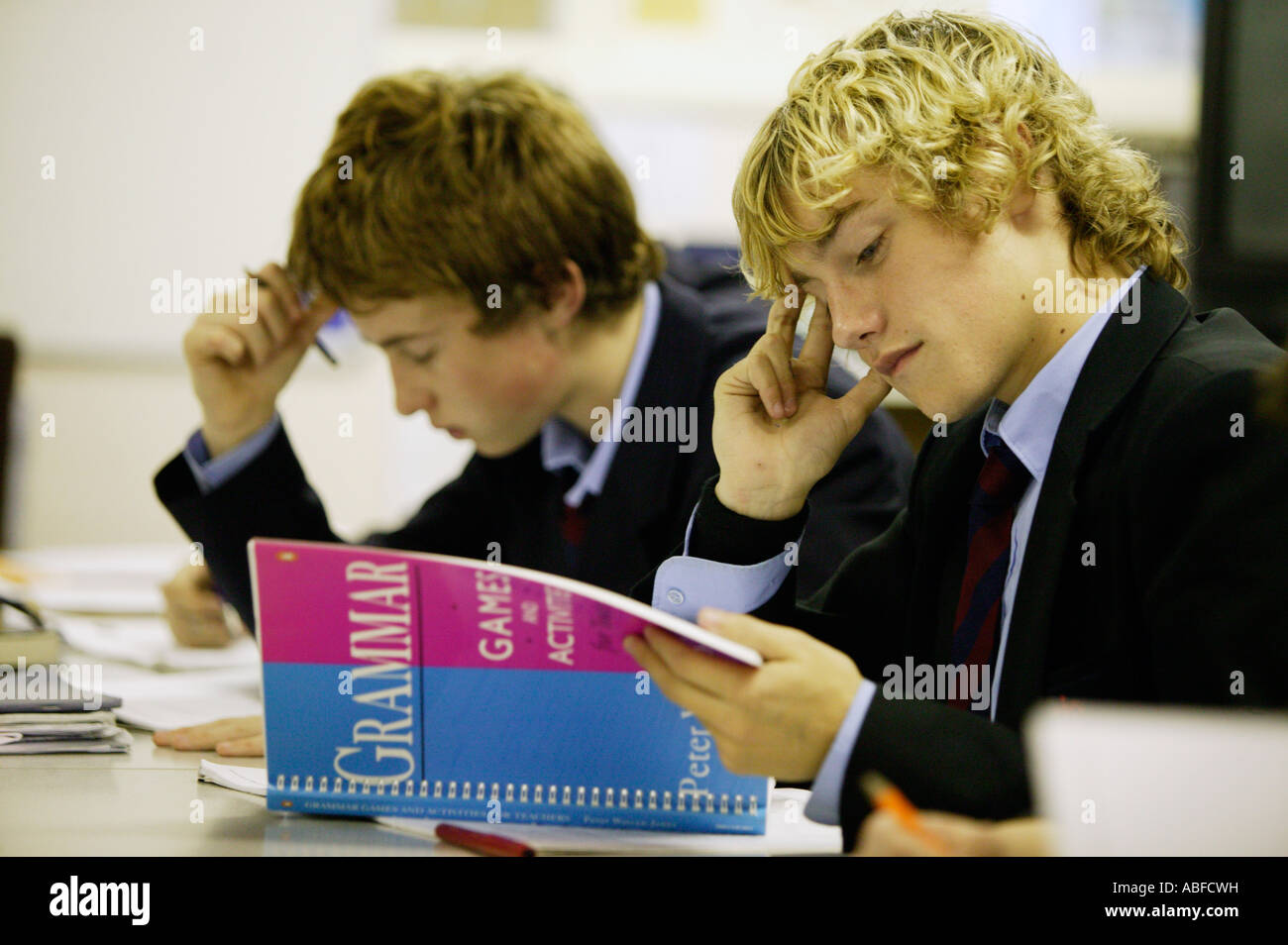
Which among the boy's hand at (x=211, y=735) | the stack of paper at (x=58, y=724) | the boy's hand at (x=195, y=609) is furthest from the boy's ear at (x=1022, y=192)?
the boy's hand at (x=195, y=609)

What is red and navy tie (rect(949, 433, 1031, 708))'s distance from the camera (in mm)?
1001

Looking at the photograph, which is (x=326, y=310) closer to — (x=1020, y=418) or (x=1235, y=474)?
(x=1020, y=418)

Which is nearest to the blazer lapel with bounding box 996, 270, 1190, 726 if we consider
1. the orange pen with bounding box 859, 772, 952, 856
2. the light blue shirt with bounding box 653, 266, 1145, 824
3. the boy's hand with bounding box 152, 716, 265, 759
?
the light blue shirt with bounding box 653, 266, 1145, 824

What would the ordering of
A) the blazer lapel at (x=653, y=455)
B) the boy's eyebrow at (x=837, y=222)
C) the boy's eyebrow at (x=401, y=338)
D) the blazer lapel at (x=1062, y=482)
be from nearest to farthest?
the blazer lapel at (x=1062, y=482) < the boy's eyebrow at (x=837, y=222) < the blazer lapel at (x=653, y=455) < the boy's eyebrow at (x=401, y=338)

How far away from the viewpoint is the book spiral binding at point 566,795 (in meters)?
0.85

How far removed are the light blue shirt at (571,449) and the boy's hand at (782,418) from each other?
13.2 inches

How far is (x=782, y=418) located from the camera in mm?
1147

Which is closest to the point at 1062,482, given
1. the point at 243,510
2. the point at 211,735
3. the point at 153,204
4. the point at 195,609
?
the point at 211,735

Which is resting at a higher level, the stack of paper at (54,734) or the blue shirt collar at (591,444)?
the blue shirt collar at (591,444)

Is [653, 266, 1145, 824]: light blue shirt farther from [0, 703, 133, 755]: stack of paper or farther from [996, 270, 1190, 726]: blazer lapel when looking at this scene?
[0, 703, 133, 755]: stack of paper

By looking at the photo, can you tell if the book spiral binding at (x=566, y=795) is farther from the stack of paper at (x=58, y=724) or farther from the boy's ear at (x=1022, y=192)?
the boy's ear at (x=1022, y=192)

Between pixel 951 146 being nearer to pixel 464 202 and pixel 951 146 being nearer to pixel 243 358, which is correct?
pixel 464 202

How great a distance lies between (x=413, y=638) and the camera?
0.84 meters

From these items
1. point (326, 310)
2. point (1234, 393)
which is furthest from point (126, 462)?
point (1234, 393)
